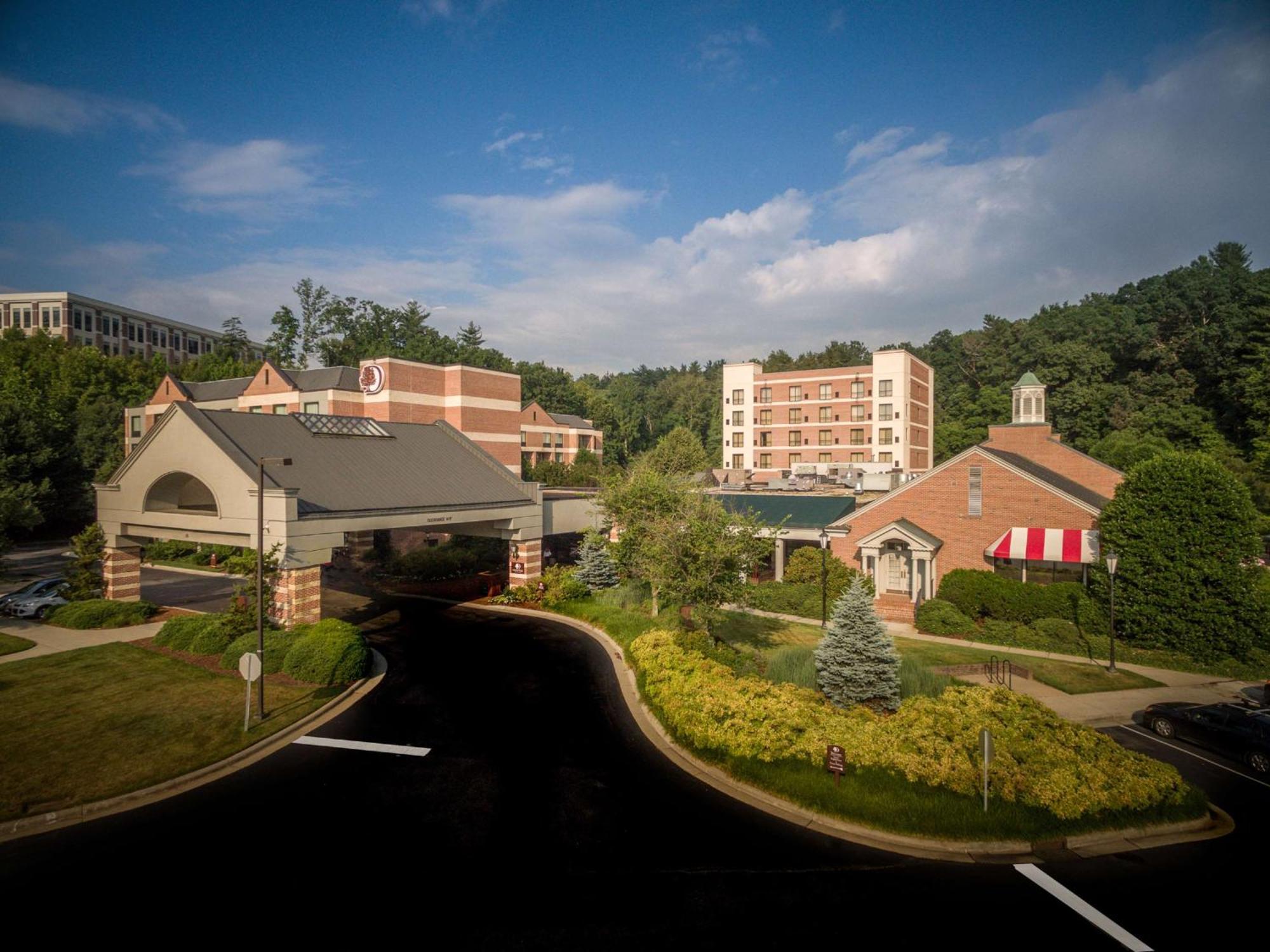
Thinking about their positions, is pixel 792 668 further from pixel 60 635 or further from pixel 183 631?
pixel 60 635

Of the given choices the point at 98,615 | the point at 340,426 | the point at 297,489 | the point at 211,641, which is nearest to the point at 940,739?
the point at 297,489

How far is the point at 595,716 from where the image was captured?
62.5ft

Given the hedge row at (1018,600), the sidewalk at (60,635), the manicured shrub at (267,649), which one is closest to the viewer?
the manicured shrub at (267,649)

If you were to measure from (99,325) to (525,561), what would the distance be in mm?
113858

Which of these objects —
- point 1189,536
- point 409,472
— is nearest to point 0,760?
point 409,472

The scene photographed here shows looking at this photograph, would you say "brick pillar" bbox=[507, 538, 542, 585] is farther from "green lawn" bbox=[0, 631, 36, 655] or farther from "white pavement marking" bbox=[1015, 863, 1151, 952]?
"white pavement marking" bbox=[1015, 863, 1151, 952]

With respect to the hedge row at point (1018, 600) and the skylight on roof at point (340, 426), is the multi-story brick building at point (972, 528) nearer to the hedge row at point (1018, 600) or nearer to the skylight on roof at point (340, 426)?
the hedge row at point (1018, 600)

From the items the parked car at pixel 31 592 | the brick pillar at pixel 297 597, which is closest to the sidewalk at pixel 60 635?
the parked car at pixel 31 592

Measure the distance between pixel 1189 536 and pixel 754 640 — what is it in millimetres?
17512

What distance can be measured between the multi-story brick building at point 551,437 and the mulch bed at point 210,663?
6062cm

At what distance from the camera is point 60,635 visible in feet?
89.1

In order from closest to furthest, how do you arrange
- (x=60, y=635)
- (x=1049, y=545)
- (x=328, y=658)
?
(x=328, y=658) < (x=60, y=635) < (x=1049, y=545)

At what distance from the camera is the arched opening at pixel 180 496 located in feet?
95.8

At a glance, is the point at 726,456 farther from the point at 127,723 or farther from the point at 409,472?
the point at 127,723
